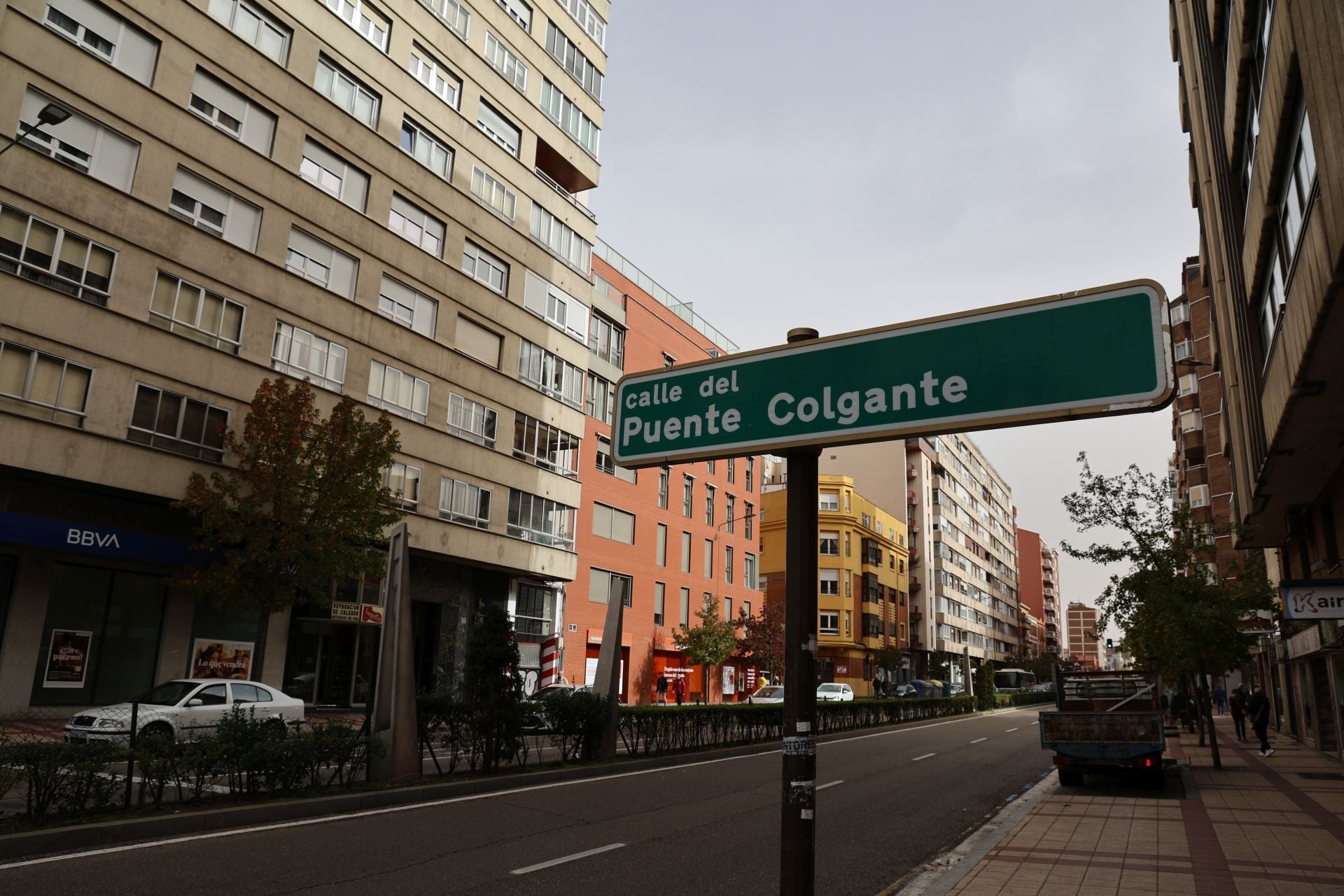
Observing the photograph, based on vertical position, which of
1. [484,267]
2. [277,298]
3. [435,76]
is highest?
[435,76]

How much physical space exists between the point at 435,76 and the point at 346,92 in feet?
14.7

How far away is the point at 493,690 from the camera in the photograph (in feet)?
50.4

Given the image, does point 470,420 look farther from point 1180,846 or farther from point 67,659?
point 1180,846

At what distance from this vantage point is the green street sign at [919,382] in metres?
2.72

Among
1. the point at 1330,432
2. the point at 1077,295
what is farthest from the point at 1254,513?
the point at 1077,295

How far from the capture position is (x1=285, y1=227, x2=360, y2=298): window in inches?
1022

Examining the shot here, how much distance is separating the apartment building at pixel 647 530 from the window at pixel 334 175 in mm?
15714

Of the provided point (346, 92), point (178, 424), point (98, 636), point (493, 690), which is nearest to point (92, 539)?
point (98, 636)

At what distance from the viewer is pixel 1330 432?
14898 millimetres

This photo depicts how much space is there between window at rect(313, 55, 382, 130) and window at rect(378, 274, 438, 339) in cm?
524

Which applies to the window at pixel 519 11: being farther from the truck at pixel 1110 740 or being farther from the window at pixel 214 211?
the truck at pixel 1110 740

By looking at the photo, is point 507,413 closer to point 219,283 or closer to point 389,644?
point 219,283

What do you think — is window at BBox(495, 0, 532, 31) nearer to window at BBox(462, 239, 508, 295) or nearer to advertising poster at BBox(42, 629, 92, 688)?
window at BBox(462, 239, 508, 295)

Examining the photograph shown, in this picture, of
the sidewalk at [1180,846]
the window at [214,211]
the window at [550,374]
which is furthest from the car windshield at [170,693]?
the window at [550,374]
